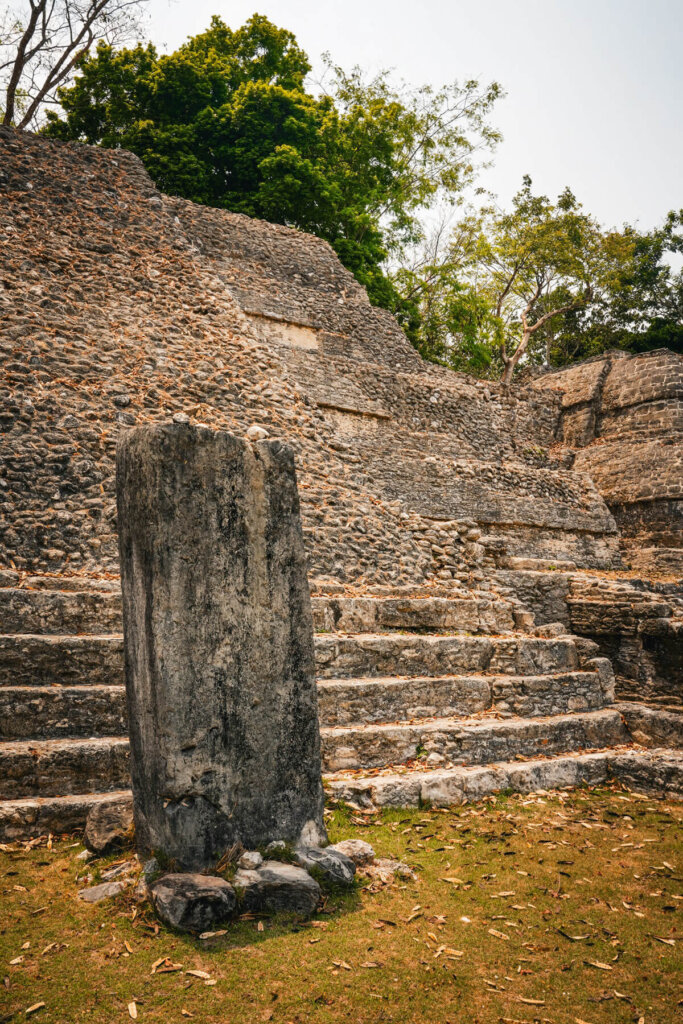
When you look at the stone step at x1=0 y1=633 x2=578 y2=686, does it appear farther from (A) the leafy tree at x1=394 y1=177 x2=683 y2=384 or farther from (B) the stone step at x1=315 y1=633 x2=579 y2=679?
(A) the leafy tree at x1=394 y1=177 x2=683 y2=384

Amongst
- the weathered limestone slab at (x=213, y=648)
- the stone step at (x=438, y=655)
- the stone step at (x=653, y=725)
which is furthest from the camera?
the stone step at (x=653, y=725)

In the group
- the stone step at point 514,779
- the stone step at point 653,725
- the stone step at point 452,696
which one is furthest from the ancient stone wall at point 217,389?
the stone step at point 514,779

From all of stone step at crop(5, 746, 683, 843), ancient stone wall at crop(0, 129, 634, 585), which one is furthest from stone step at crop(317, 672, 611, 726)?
ancient stone wall at crop(0, 129, 634, 585)

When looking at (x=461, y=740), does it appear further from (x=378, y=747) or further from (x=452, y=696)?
(x=378, y=747)

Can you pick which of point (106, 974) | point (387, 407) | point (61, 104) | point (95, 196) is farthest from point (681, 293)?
point (106, 974)

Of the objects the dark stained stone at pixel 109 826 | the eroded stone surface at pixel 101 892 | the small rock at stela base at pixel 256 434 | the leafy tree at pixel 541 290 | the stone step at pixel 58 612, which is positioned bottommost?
the eroded stone surface at pixel 101 892

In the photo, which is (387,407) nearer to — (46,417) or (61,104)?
(46,417)

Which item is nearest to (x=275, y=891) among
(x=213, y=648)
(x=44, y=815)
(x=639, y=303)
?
(x=213, y=648)

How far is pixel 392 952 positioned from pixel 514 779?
2731 mm

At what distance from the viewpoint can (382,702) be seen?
5703 millimetres

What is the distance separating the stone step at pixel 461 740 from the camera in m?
5.25

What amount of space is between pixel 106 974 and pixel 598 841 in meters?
3.36

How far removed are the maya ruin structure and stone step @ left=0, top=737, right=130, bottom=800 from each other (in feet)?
0.04

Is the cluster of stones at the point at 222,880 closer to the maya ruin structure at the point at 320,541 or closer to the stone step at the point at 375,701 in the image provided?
the maya ruin structure at the point at 320,541
